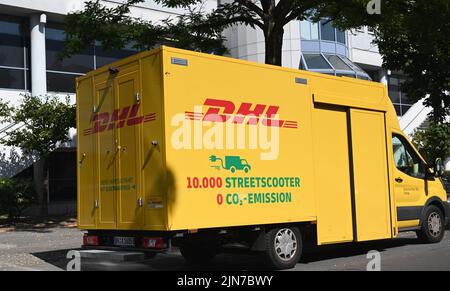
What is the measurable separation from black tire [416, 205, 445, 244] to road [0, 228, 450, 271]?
0.66 feet

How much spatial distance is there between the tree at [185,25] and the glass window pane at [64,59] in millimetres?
8049

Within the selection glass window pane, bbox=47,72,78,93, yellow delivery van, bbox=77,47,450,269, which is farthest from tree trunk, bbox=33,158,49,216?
yellow delivery van, bbox=77,47,450,269

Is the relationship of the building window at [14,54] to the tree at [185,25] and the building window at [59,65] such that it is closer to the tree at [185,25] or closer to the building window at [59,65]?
the building window at [59,65]

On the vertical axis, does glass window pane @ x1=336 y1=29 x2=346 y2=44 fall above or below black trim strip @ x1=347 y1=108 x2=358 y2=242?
above

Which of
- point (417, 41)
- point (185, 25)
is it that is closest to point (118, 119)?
point (185, 25)

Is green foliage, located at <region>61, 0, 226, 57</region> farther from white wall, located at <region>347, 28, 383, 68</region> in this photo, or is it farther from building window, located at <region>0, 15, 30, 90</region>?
white wall, located at <region>347, 28, 383, 68</region>

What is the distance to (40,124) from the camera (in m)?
19.0

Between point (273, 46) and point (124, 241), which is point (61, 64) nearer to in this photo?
point (273, 46)

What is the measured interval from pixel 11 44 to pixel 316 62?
15.3 m

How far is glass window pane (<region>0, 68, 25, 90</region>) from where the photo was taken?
22.3 metres
